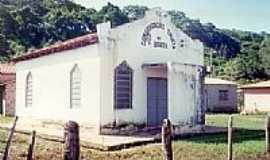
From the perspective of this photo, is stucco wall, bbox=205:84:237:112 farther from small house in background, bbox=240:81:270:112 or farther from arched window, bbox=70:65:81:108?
arched window, bbox=70:65:81:108

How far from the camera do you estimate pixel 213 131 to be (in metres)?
20.4

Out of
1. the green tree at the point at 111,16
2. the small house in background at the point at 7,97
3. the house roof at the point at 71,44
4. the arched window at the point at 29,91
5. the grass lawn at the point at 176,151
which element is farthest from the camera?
the green tree at the point at 111,16

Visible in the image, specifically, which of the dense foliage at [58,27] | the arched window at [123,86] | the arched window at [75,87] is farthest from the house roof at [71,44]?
the dense foliage at [58,27]

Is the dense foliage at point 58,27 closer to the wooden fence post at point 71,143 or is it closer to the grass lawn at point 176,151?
the grass lawn at point 176,151

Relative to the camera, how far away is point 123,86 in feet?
64.2

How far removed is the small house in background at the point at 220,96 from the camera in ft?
153

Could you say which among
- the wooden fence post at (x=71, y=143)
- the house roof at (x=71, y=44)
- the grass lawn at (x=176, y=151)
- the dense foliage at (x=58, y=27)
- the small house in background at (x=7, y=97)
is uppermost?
the dense foliage at (x=58, y=27)

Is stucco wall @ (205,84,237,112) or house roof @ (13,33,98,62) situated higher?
house roof @ (13,33,98,62)

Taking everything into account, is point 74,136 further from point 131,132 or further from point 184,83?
point 184,83

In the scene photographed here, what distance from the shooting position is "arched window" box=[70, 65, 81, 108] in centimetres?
2024

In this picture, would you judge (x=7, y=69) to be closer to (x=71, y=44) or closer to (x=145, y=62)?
(x=71, y=44)

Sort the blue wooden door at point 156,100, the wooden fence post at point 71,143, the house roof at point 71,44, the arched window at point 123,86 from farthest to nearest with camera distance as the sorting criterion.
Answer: the blue wooden door at point 156,100 < the arched window at point 123,86 < the house roof at point 71,44 < the wooden fence post at point 71,143

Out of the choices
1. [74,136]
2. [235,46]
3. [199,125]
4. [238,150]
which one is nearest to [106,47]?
[199,125]

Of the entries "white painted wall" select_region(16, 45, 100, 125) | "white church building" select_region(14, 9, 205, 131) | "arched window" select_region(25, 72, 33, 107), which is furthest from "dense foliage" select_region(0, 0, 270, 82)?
"white church building" select_region(14, 9, 205, 131)
